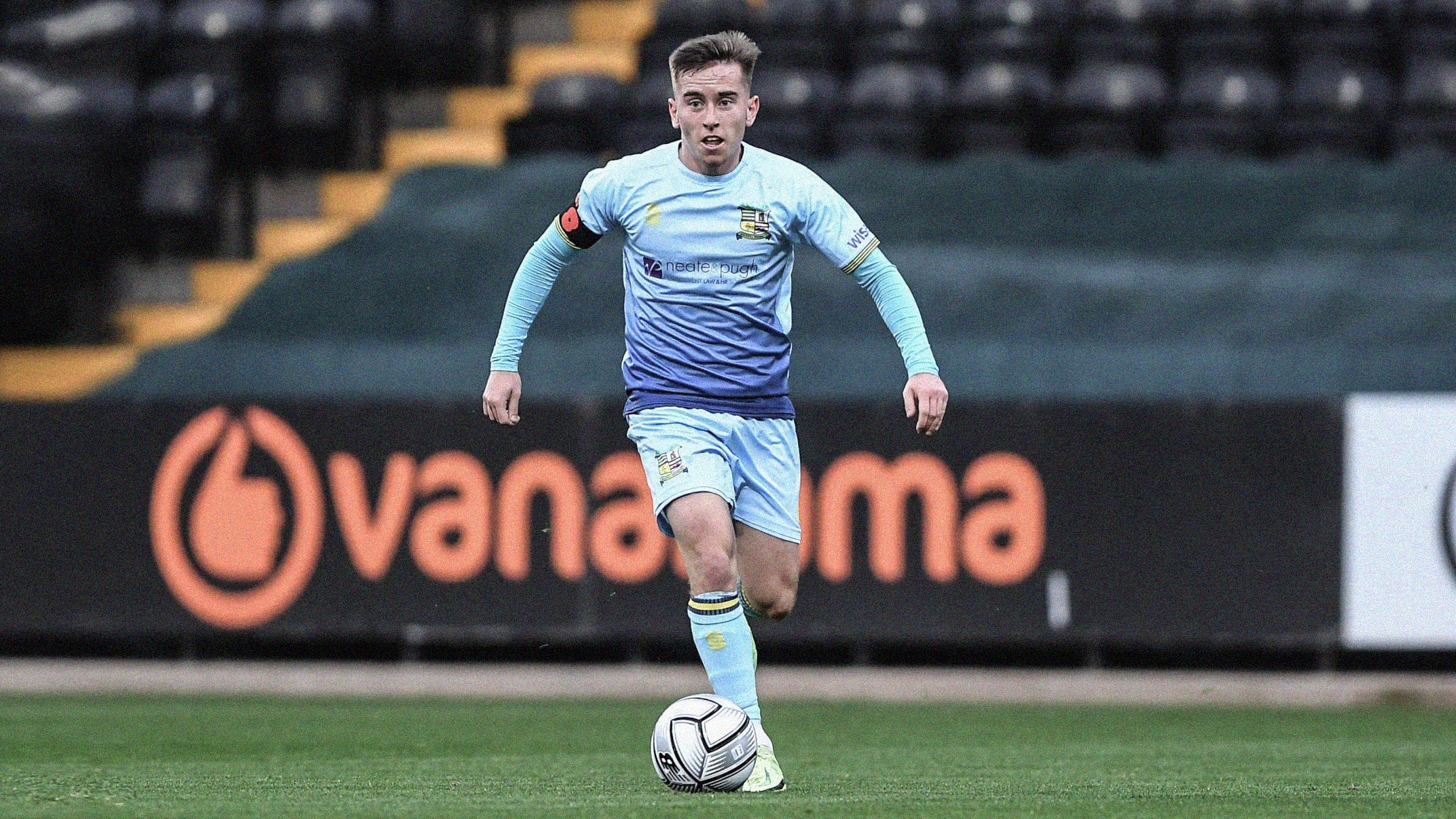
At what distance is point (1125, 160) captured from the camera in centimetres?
1457

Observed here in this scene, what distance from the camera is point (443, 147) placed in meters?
16.6

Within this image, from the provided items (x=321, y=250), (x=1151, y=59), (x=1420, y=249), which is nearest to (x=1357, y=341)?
(x=1420, y=249)

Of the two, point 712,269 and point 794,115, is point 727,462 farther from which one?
point 794,115

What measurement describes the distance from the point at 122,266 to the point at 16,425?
2.90m

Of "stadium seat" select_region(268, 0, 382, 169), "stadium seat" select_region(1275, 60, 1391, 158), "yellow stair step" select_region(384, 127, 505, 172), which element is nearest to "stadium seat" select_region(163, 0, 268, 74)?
"stadium seat" select_region(268, 0, 382, 169)

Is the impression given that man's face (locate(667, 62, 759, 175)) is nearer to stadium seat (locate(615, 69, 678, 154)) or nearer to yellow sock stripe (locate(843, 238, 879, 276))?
yellow sock stripe (locate(843, 238, 879, 276))

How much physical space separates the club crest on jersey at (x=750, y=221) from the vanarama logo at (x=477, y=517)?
5.32 metres

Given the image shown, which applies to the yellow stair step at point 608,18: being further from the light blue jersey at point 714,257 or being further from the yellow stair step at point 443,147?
the light blue jersey at point 714,257

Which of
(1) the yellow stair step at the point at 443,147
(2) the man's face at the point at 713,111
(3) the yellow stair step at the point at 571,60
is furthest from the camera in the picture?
(3) the yellow stair step at the point at 571,60

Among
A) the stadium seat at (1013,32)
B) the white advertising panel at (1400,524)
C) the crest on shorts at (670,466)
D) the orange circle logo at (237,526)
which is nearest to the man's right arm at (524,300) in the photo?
the crest on shorts at (670,466)

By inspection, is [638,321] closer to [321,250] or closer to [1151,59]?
[321,250]

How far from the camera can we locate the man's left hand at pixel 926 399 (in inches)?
247

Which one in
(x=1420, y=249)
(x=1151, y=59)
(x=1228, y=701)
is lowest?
(x=1228, y=701)

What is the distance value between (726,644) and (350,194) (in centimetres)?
1019
